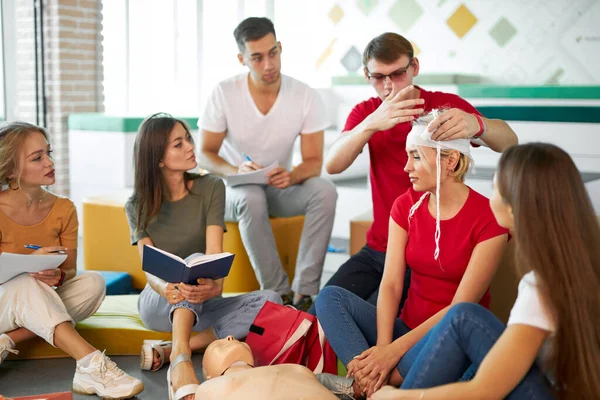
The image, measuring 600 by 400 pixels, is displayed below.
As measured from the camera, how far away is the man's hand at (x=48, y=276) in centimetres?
262

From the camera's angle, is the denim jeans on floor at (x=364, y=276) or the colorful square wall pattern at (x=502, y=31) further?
the colorful square wall pattern at (x=502, y=31)

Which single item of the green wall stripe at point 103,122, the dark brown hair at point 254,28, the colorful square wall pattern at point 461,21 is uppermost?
the colorful square wall pattern at point 461,21

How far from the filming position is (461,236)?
86.4 inches

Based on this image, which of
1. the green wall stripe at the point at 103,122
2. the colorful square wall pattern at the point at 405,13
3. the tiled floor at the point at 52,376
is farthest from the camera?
the colorful square wall pattern at the point at 405,13

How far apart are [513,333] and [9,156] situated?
1.95 meters

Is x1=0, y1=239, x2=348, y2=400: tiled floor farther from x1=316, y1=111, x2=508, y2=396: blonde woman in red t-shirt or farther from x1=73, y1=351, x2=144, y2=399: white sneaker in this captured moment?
x1=316, y1=111, x2=508, y2=396: blonde woman in red t-shirt

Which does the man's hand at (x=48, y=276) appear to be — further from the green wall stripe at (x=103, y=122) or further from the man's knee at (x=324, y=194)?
the green wall stripe at (x=103, y=122)

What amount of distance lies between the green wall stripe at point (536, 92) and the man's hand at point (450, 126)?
2.87 metres

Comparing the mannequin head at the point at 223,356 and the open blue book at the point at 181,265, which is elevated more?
the open blue book at the point at 181,265

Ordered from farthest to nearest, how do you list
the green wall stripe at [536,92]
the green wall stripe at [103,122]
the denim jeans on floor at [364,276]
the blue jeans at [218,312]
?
the green wall stripe at [103,122] < the green wall stripe at [536,92] < the blue jeans at [218,312] < the denim jeans on floor at [364,276]

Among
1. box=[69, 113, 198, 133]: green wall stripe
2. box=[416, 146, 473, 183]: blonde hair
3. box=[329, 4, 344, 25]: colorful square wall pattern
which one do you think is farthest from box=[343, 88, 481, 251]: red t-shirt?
box=[329, 4, 344, 25]: colorful square wall pattern

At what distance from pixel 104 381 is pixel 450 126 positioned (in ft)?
4.73

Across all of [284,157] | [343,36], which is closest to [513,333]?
[284,157]

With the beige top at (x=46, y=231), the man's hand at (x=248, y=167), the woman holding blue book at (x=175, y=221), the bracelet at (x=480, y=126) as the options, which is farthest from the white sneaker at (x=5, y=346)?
the bracelet at (x=480, y=126)
